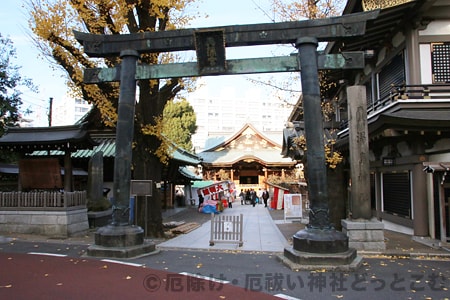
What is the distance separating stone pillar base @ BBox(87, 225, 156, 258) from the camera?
29.0 ft

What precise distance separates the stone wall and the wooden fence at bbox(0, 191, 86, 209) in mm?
222

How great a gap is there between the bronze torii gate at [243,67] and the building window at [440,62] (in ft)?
19.1

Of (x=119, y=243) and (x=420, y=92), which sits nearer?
(x=119, y=243)

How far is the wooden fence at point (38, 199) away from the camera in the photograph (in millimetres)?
13219

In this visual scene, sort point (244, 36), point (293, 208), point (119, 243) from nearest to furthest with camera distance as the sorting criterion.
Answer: point (119, 243) < point (244, 36) < point (293, 208)

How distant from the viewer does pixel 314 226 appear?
27.5 ft

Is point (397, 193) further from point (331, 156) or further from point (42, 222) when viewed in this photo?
point (42, 222)

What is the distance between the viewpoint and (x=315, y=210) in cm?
840

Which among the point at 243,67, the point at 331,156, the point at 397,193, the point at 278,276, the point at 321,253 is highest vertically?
the point at 243,67

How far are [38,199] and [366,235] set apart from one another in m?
11.3

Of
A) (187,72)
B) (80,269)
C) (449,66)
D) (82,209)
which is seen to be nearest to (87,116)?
(82,209)

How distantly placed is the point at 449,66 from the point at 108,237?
12994mm

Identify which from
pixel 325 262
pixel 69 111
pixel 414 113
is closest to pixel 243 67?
pixel 325 262

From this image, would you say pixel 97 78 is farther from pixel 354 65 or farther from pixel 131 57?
pixel 354 65
